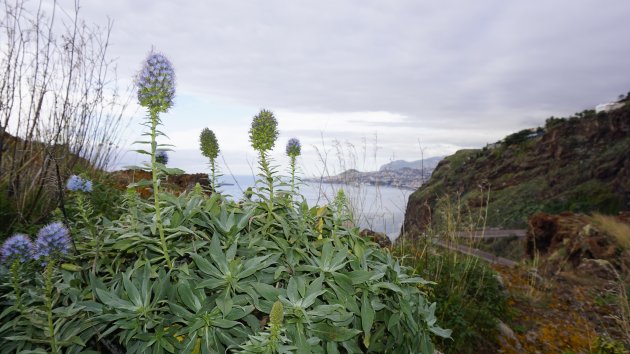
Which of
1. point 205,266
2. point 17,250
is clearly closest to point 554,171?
point 205,266

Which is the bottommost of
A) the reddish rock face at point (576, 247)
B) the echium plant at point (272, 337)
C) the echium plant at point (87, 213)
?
the reddish rock face at point (576, 247)

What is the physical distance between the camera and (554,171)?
40.7 m

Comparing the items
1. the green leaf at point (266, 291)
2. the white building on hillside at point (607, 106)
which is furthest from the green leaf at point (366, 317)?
the white building on hillside at point (607, 106)

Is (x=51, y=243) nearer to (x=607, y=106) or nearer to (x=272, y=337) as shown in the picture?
(x=272, y=337)

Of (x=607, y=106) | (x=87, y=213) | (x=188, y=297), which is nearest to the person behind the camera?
(x=188, y=297)

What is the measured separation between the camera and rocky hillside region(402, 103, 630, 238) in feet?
108

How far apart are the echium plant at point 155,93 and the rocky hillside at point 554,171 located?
91.0ft

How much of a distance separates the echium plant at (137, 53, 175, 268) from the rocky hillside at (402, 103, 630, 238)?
1092 inches

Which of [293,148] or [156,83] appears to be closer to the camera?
[156,83]

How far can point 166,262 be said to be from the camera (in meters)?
2.05

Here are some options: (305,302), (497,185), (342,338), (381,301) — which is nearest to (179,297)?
(305,302)

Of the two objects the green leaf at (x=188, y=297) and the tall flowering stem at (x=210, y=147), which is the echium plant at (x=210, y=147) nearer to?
the tall flowering stem at (x=210, y=147)

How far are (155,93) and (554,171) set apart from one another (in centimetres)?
4600

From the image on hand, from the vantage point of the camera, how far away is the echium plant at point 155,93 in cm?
196
